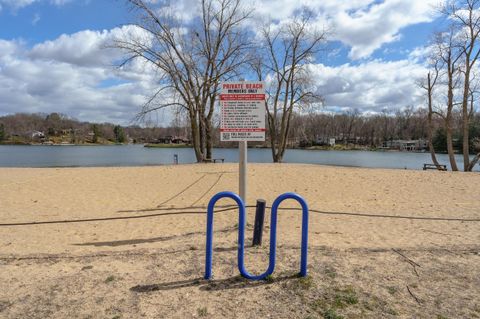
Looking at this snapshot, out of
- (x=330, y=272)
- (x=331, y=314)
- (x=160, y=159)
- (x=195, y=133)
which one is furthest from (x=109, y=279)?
(x=160, y=159)

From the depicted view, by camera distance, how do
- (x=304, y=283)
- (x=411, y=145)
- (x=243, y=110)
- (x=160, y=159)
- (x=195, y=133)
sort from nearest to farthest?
(x=304, y=283) → (x=243, y=110) → (x=195, y=133) → (x=160, y=159) → (x=411, y=145)

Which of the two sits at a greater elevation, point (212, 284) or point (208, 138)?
point (208, 138)

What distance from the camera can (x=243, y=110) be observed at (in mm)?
4816

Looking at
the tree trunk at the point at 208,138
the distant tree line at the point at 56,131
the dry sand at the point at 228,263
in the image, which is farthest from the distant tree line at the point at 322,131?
the dry sand at the point at 228,263

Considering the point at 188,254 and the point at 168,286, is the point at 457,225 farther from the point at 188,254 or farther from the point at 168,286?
the point at 168,286

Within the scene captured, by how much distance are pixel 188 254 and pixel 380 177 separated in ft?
38.3

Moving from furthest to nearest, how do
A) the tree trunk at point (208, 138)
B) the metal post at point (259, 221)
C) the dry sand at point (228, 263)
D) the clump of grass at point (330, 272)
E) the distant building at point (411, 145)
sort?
the distant building at point (411, 145) → the tree trunk at point (208, 138) → the metal post at point (259, 221) → the clump of grass at point (330, 272) → the dry sand at point (228, 263)

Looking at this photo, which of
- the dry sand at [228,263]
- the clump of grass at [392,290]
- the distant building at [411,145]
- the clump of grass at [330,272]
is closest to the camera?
the dry sand at [228,263]

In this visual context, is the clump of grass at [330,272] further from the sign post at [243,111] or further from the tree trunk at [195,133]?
the tree trunk at [195,133]

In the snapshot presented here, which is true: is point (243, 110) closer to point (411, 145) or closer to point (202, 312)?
point (202, 312)

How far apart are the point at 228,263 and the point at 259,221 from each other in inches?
28.5

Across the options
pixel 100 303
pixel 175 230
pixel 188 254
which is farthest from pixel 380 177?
pixel 100 303

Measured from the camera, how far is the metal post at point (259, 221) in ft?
13.9

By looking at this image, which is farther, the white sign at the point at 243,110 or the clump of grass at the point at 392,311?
the white sign at the point at 243,110
